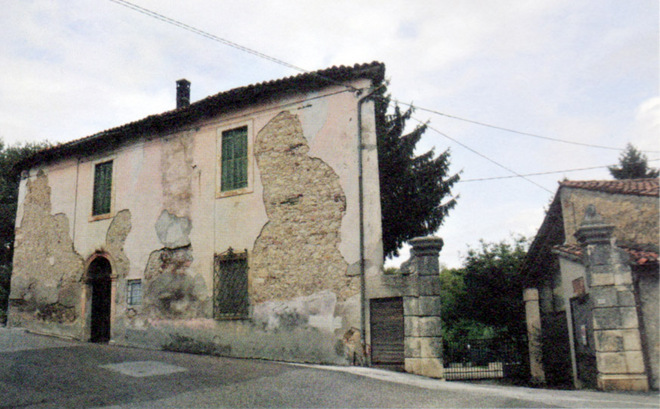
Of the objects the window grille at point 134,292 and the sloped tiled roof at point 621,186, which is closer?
the sloped tiled roof at point 621,186

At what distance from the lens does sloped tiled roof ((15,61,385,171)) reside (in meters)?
10.6

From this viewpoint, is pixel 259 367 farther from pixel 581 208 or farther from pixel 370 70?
pixel 581 208

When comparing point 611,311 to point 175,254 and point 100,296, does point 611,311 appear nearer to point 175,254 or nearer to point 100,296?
point 175,254

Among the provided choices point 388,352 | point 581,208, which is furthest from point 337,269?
point 581,208

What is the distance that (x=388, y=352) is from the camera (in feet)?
31.2

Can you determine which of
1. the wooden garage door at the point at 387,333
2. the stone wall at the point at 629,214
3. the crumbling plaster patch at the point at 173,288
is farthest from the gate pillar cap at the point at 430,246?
the crumbling plaster patch at the point at 173,288

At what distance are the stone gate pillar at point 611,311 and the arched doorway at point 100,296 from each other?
11691 millimetres

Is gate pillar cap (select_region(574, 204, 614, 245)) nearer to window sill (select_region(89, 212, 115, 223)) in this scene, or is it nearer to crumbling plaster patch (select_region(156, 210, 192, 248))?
crumbling plaster patch (select_region(156, 210, 192, 248))

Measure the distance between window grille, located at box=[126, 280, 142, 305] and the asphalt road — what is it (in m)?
2.71

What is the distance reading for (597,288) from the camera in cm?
962

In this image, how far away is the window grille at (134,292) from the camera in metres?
12.5

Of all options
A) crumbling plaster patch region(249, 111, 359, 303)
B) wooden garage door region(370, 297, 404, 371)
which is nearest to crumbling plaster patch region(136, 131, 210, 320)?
crumbling plaster patch region(249, 111, 359, 303)

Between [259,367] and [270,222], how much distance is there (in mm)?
3197

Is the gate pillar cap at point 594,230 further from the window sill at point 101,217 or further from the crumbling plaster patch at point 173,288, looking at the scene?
the window sill at point 101,217
